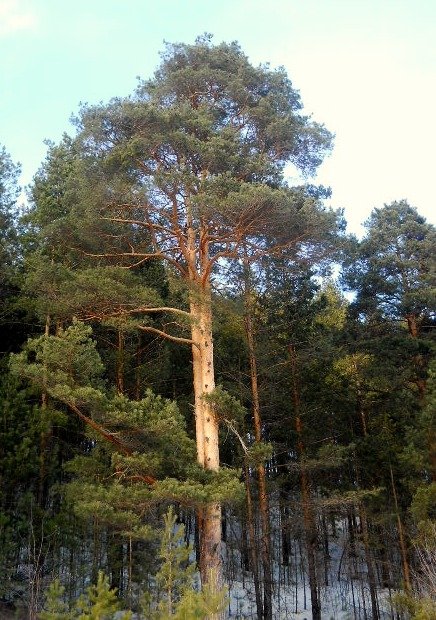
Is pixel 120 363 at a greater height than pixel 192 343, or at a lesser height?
greater

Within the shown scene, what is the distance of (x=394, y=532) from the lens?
76.9ft

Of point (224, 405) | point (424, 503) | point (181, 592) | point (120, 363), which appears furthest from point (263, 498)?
point (181, 592)

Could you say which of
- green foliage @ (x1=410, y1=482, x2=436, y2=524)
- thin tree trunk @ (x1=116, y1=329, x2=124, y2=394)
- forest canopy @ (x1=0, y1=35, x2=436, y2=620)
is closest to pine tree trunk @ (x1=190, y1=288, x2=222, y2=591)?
forest canopy @ (x1=0, y1=35, x2=436, y2=620)

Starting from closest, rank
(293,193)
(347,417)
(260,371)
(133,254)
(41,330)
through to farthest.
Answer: (293,193)
(133,254)
(260,371)
(41,330)
(347,417)

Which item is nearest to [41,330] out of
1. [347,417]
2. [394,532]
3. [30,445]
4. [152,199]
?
[30,445]

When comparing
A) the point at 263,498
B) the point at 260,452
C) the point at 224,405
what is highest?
the point at 224,405

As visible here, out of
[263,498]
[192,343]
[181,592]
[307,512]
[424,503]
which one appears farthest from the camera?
[307,512]

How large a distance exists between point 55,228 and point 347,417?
1197 cm

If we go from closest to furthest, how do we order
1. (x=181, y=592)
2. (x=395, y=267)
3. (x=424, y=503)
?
(x=181, y=592)
(x=424, y=503)
(x=395, y=267)

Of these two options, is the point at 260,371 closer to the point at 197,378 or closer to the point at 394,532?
the point at 197,378

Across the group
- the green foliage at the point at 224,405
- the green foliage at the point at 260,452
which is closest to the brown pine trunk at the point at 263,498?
the green foliage at the point at 260,452

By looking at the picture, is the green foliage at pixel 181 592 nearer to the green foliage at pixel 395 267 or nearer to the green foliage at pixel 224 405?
the green foliage at pixel 224 405

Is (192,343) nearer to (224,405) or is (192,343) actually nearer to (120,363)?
(224,405)

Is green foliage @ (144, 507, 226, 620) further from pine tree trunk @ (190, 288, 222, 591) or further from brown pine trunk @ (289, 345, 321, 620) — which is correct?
brown pine trunk @ (289, 345, 321, 620)
